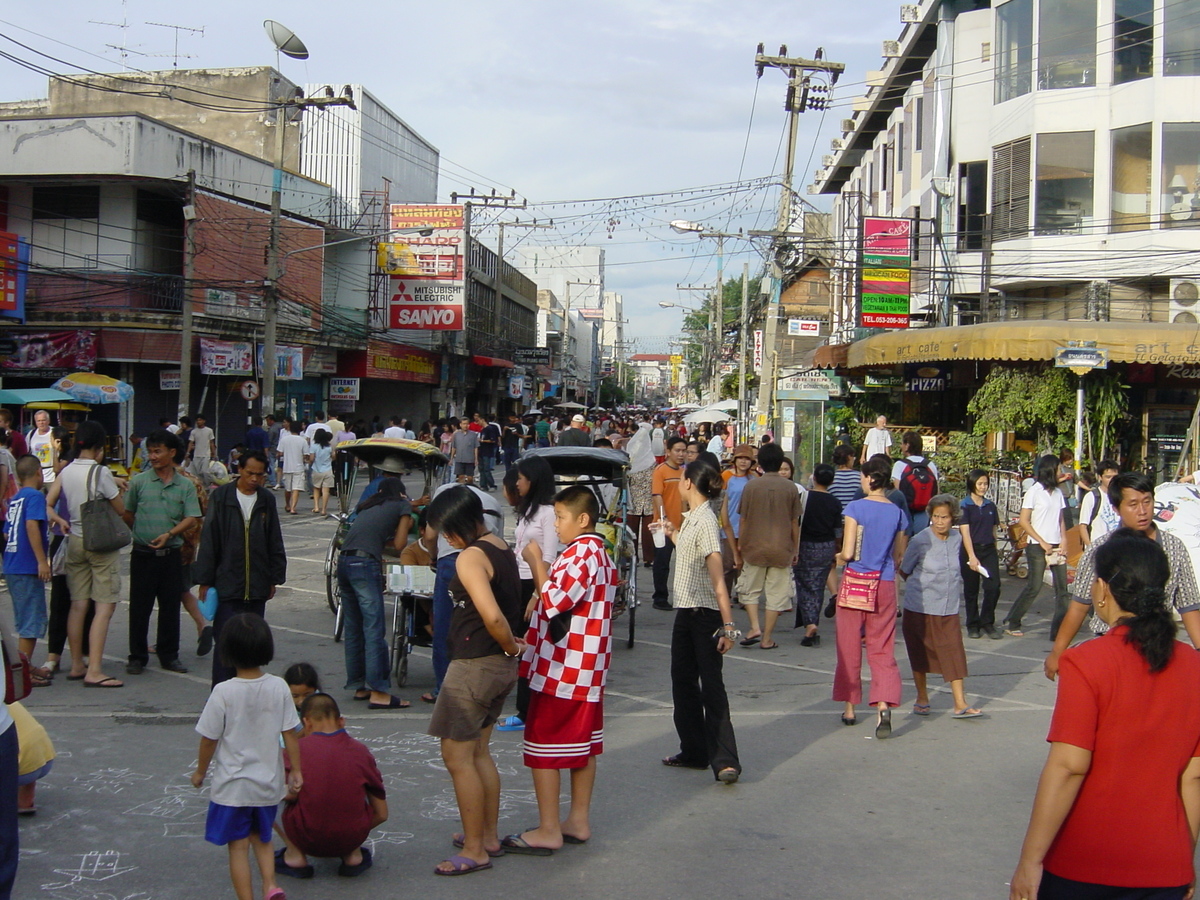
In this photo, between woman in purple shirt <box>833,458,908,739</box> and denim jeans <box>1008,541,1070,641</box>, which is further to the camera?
denim jeans <box>1008,541,1070,641</box>

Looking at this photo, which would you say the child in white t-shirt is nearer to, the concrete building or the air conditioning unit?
the concrete building

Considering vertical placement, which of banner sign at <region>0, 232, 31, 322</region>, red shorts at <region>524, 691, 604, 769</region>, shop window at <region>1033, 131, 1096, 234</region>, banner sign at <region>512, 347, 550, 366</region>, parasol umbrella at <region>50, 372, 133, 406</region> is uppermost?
shop window at <region>1033, 131, 1096, 234</region>

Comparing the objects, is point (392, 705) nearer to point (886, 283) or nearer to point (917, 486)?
point (917, 486)

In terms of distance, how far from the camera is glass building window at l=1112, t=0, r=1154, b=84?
2206 centimetres

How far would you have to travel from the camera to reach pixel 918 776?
6812mm

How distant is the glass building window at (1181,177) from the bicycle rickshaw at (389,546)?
16234 millimetres

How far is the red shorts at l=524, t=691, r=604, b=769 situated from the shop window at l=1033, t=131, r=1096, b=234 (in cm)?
2088

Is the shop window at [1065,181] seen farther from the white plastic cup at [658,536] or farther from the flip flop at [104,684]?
the flip flop at [104,684]

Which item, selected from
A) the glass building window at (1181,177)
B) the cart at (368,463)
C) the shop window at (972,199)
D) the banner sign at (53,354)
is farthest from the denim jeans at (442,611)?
the banner sign at (53,354)

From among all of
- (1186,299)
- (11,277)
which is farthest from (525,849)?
(11,277)

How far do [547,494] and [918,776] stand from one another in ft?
9.40

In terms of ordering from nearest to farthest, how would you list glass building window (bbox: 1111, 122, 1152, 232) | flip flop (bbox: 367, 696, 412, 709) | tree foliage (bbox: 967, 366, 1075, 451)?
flip flop (bbox: 367, 696, 412, 709) → tree foliage (bbox: 967, 366, 1075, 451) → glass building window (bbox: 1111, 122, 1152, 232)

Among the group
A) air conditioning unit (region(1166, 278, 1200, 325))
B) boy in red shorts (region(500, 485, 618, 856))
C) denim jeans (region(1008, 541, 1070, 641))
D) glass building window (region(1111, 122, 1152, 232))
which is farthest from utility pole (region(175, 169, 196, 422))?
air conditioning unit (region(1166, 278, 1200, 325))

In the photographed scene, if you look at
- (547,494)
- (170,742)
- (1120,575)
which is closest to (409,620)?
(170,742)
